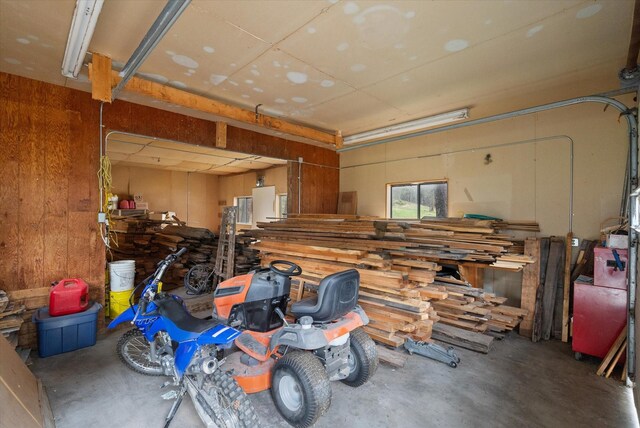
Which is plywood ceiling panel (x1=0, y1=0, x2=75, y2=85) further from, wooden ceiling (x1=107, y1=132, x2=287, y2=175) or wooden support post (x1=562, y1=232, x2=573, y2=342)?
wooden support post (x1=562, y1=232, x2=573, y2=342)

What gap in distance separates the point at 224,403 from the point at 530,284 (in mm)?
4138

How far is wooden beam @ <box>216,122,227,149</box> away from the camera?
16.0 feet

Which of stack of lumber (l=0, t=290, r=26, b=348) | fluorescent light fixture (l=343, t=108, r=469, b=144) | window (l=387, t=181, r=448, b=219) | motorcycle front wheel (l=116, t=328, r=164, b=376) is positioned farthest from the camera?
window (l=387, t=181, r=448, b=219)

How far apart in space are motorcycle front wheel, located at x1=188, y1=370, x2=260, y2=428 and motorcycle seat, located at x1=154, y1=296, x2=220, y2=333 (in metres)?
0.38

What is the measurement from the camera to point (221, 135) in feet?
16.1

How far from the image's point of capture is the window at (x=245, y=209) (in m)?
9.48

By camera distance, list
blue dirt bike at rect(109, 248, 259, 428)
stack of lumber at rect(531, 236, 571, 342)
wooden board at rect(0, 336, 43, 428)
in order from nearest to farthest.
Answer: wooden board at rect(0, 336, 43, 428), blue dirt bike at rect(109, 248, 259, 428), stack of lumber at rect(531, 236, 571, 342)

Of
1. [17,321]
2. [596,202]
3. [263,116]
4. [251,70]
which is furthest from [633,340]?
[17,321]

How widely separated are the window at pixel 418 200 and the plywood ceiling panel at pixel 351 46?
1.68 metres

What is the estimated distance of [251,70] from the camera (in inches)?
131

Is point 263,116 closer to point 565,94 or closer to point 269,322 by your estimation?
point 269,322

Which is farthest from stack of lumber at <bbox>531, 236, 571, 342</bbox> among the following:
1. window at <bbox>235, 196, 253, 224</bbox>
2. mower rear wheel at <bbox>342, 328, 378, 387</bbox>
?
window at <bbox>235, 196, 253, 224</bbox>

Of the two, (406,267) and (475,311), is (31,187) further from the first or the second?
(475,311)

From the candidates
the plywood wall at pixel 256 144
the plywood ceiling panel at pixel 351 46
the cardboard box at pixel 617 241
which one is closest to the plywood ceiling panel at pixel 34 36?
the plywood ceiling panel at pixel 351 46
